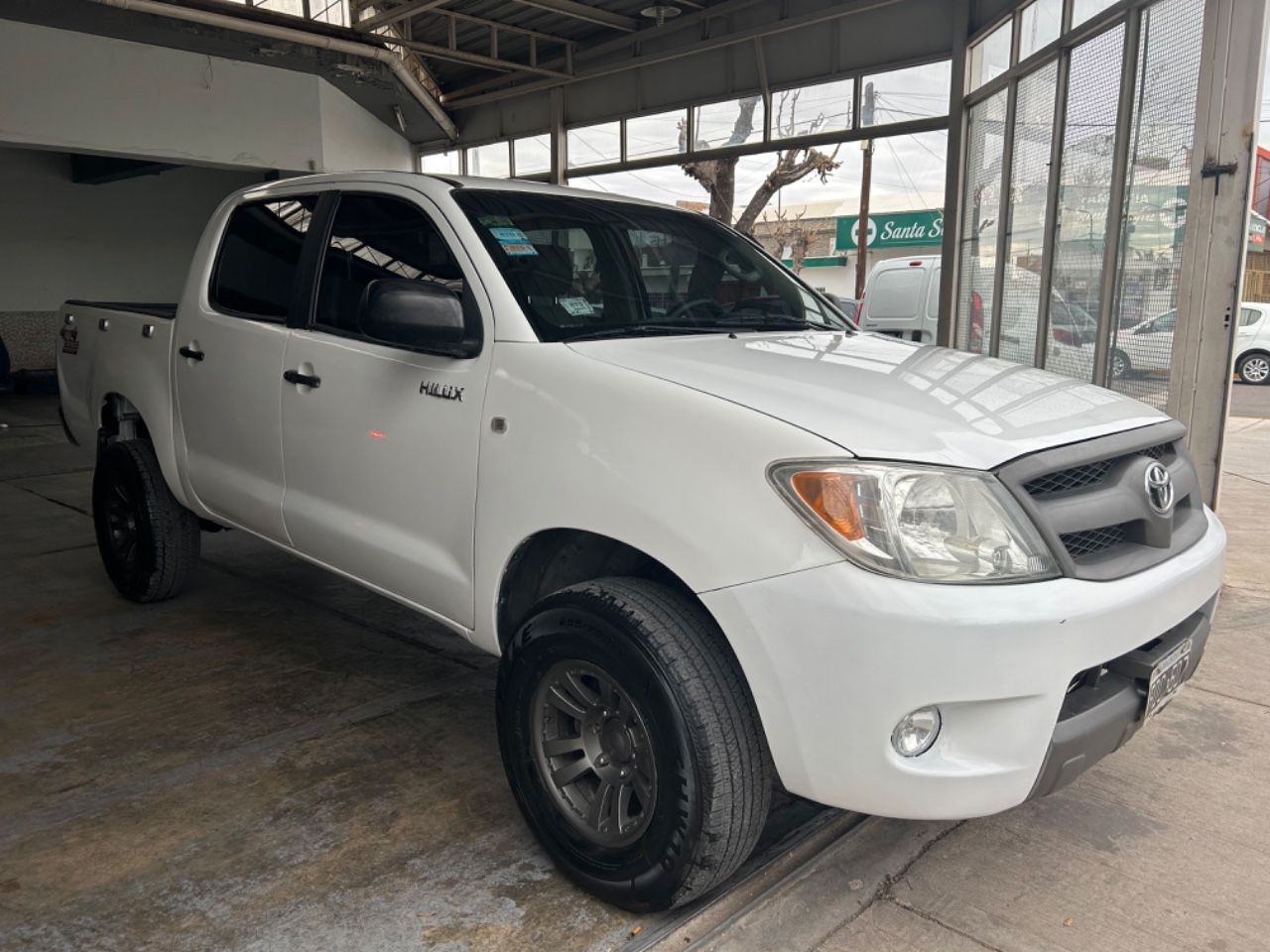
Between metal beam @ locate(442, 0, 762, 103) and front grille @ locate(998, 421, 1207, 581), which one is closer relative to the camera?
front grille @ locate(998, 421, 1207, 581)

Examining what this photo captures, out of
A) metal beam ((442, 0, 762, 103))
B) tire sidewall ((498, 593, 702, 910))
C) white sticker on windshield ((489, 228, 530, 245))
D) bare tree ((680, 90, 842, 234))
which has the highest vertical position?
metal beam ((442, 0, 762, 103))

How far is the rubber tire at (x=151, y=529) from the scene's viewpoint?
14.8 ft

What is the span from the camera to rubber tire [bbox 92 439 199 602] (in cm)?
451

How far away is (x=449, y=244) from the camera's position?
9.95ft

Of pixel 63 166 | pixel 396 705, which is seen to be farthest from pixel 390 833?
pixel 63 166

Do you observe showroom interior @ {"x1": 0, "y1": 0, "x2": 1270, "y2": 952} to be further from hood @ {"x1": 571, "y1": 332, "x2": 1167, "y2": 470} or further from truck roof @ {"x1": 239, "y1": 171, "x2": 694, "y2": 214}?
truck roof @ {"x1": 239, "y1": 171, "x2": 694, "y2": 214}

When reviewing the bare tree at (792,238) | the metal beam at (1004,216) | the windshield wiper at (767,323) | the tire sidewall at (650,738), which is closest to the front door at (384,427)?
the tire sidewall at (650,738)

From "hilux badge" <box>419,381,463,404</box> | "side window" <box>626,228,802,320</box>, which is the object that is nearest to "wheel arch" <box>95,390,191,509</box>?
"hilux badge" <box>419,381,463,404</box>

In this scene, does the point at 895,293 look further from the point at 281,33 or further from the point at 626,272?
the point at 626,272

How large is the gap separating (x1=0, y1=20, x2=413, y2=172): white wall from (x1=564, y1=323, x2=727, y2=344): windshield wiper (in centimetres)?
1001

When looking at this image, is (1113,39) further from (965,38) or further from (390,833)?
(390,833)

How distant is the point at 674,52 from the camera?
11.9 metres

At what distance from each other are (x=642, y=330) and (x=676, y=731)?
1244 millimetres

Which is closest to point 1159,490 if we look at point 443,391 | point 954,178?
point 443,391
